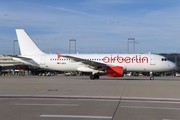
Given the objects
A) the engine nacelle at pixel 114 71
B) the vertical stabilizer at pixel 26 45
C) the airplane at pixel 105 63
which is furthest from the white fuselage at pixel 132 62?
the vertical stabilizer at pixel 26 45

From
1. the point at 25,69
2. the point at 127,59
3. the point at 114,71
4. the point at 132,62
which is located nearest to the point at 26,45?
the point at 114,71

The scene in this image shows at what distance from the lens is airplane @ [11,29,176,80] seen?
37.3 metres

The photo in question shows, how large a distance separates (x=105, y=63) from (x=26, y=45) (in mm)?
12495

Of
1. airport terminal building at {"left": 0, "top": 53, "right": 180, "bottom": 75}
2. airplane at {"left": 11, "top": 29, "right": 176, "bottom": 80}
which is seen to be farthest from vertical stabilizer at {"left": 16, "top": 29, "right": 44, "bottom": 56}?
airport terminal building at {"left": 0, "top": 53, "right": 180, "bottom": 75}

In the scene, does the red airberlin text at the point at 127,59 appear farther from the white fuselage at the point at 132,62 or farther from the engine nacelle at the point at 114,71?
the engine nacelle at the point at 114,71

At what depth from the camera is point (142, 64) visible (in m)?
38.3

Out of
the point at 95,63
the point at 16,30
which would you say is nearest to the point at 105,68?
the point at 95,63

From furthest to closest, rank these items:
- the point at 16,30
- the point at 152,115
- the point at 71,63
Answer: the point at 16,30, the point at 71,63, the point at 152,115

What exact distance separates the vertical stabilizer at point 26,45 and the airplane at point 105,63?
299mm

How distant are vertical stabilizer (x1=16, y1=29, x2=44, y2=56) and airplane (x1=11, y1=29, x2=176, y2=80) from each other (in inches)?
11.8

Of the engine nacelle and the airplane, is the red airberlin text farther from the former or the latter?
the engine nacelle

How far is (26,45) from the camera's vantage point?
4306cm

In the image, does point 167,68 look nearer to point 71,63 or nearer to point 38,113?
point 71,63

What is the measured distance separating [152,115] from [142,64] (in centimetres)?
2898
